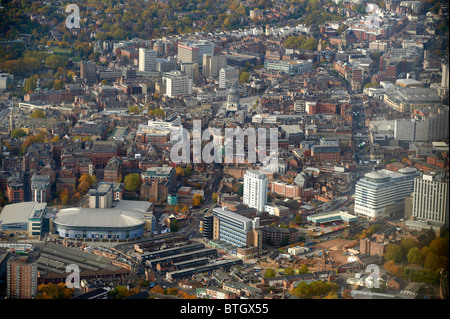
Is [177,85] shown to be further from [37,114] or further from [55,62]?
[55,62]

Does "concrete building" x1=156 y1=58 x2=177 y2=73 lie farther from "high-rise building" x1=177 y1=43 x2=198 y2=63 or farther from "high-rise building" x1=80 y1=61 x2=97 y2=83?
"high-rise building" x1=80 y1=61 x2=97 y2=83

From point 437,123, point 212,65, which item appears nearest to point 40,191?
point 437,123

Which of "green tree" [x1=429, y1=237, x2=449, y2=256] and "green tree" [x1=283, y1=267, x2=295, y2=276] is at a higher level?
"green tree" [x1=429, y1=237, x2=449, y2=256]

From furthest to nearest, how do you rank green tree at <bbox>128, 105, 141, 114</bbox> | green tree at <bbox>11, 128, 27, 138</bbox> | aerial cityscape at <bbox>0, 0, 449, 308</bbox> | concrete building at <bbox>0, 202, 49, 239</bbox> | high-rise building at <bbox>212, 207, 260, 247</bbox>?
green tree at <bbox>128, 105, 141, 114</bbox> → green tree at <bbox>11, 128, 27, 138</bbox> → concrete building at <bbox>0, 202, 49, 239</bbox> → high-rise building at <bbox>212, 207, 260, 247</bbox> → aerial cityscape at <bbox>0, 0, 449, 308</bbox>

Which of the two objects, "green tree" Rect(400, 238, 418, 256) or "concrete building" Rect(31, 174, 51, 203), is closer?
"green tree" Rect(400, 238, 418, 256)

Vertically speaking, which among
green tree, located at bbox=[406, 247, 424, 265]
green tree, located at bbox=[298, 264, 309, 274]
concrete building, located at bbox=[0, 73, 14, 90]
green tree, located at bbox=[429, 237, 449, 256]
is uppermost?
concrete building, located at bbox=[0, 73, 14, 90]

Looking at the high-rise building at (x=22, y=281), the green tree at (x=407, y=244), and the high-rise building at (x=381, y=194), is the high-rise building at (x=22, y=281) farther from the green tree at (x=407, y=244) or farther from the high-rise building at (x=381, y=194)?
the high-rise building at (x=381, y=194)

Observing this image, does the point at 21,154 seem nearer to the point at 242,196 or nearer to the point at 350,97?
the point at 242,196

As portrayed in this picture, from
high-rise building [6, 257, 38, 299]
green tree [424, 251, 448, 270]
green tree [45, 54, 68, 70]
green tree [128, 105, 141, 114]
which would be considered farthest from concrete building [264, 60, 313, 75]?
high-rise building [6, 257, 38, 299]

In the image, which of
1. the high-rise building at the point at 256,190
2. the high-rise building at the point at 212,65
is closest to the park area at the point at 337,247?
the high-rise building at the point at 256,190
